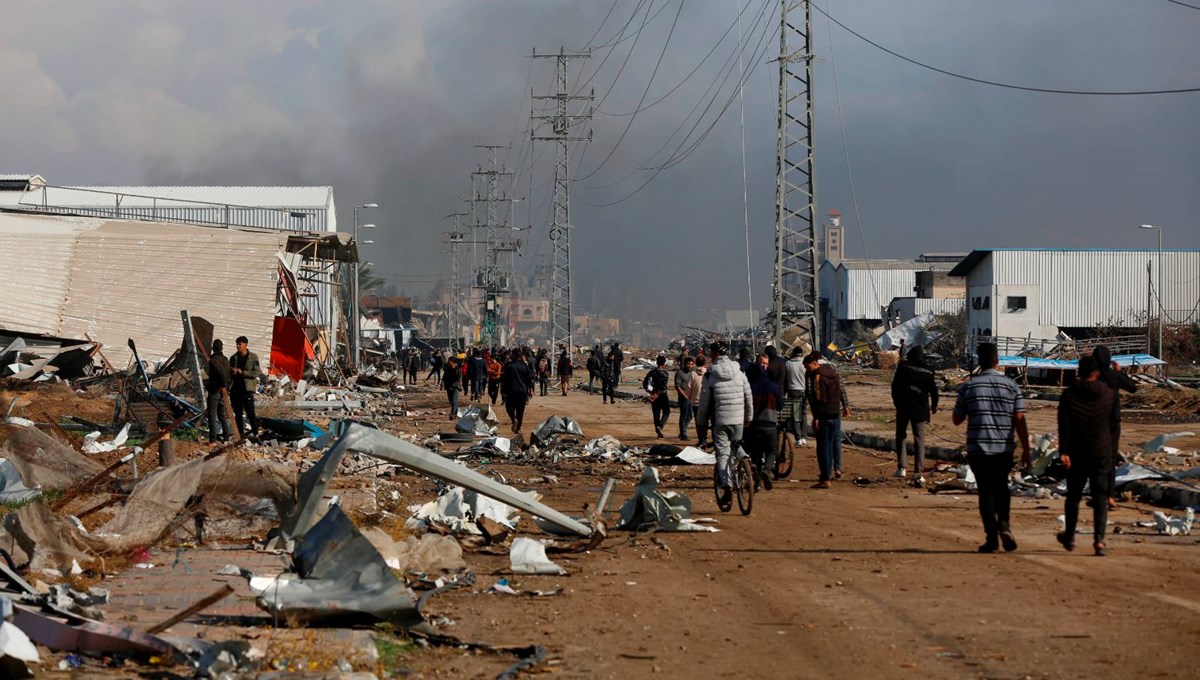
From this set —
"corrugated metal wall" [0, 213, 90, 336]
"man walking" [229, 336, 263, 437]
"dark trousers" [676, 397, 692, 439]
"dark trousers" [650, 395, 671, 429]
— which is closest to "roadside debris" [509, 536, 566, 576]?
"man walking" [229, 336, 263, 437]

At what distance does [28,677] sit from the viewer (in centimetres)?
575

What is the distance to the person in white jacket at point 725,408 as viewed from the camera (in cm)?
1318

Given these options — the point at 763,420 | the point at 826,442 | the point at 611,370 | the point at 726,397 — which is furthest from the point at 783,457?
the point at 611,370

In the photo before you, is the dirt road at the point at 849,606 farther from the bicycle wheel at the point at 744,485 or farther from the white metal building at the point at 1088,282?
the white metal building at the point at 1088,282

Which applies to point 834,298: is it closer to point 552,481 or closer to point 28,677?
point 552,481

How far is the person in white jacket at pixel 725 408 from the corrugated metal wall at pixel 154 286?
76.7 feet

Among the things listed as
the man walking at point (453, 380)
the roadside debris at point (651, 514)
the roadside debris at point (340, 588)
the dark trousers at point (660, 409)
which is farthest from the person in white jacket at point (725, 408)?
the man walking at point (453, 380)

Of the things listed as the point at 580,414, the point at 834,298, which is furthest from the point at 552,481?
the point at 834,298

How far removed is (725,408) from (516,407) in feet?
37.5

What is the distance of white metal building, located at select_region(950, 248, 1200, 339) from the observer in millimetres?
63906

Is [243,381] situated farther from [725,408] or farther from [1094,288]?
[1094,288]

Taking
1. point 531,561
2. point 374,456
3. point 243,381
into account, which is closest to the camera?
point 374,456

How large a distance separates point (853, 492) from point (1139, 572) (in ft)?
19.7

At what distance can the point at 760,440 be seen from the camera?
14383mm
